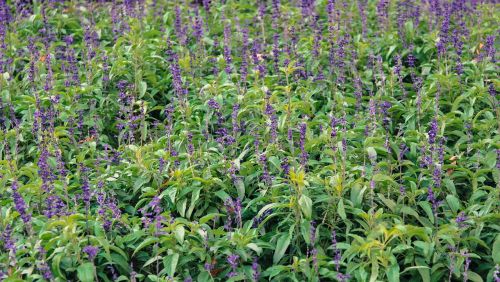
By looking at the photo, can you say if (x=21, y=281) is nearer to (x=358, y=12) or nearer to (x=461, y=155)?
(x=461, y=155)

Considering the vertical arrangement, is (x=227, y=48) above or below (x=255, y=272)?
above

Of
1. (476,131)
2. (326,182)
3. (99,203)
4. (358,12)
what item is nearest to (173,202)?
(99,203)

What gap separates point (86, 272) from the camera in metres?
5.15

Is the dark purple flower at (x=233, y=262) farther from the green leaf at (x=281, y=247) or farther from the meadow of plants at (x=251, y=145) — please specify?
the green leaf at (x=281, y=247)

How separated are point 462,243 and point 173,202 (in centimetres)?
204

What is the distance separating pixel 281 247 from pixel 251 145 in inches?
57.9

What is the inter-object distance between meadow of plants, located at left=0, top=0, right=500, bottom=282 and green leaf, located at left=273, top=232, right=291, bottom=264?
1cm

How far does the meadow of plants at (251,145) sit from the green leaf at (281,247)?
0.01 meters

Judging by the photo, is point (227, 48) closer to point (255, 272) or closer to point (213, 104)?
point (213, 104)

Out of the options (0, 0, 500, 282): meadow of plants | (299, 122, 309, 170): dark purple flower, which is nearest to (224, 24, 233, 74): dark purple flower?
(0, 0, 500, 282): meadow of plants

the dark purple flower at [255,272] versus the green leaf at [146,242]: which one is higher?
the green leaf at [146,242]

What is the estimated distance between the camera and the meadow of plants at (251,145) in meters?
5.43

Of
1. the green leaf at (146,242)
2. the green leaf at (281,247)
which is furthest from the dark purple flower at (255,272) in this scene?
the green leaf at (146,242)

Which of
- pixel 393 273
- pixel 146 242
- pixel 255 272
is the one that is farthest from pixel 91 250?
pixel 393 273
